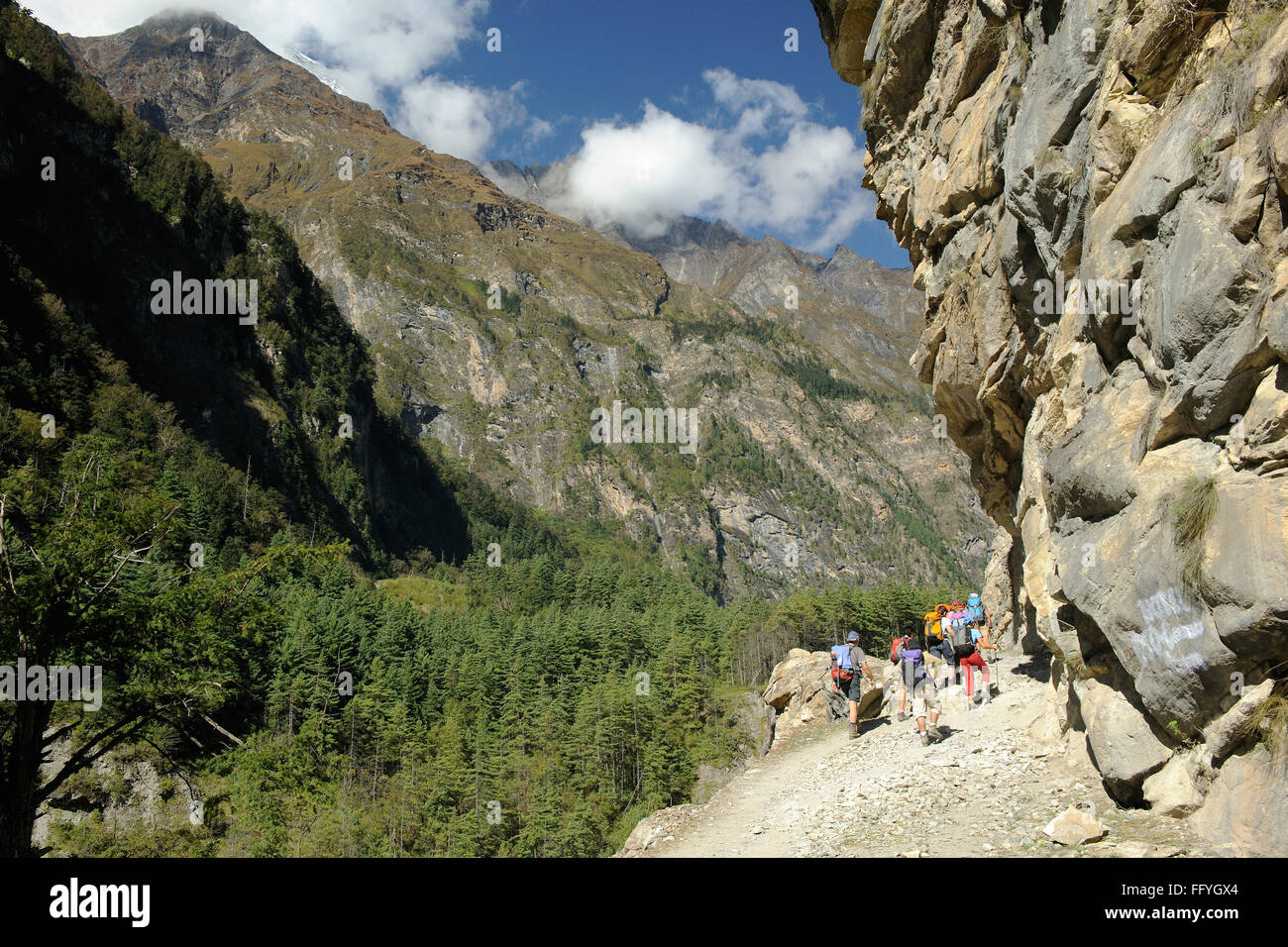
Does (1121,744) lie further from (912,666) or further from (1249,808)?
(912,666)

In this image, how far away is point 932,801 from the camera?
10.5m

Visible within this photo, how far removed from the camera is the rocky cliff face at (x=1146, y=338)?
732 cm

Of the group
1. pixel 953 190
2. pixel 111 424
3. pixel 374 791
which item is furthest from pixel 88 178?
pixel 953 190

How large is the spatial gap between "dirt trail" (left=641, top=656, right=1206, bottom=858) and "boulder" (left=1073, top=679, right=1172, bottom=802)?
13.4 inches

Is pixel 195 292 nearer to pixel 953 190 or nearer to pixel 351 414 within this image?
pixel 351 414

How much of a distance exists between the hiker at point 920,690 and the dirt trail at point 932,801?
0.26 m

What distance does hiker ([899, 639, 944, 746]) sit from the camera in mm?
14180

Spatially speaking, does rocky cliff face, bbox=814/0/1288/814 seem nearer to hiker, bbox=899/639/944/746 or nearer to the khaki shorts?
hiker, bbox=899/639/944/746

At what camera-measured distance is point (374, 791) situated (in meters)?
52.3

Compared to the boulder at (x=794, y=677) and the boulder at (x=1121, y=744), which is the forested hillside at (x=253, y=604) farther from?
the boulder at (x=794, y=677)

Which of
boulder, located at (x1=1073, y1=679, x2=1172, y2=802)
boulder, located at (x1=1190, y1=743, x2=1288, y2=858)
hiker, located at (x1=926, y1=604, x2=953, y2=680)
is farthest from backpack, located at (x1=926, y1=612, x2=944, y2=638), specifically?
boulder, located at (x1=1190, y1=743, x2=1288, y2=858)
